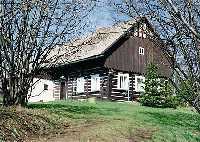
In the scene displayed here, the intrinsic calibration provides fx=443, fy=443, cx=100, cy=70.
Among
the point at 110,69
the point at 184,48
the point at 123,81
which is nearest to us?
the point at 184,48

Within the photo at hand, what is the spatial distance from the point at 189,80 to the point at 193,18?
55.9 inches

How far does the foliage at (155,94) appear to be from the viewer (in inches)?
1310

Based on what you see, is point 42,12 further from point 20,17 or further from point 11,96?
point 11,96

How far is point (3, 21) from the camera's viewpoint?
16656mm

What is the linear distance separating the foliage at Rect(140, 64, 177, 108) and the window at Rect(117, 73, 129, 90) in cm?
578

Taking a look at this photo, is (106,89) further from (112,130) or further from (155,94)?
(112,130)

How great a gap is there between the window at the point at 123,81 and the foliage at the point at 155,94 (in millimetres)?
5780

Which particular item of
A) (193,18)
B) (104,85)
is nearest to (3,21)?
(193,18)

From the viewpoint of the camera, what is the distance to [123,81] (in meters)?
40.6

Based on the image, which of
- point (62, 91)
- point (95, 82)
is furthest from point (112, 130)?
point (62, 91)

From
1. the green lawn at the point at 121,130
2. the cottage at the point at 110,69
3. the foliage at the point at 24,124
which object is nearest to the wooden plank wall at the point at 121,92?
the cottage at the point at 110,69

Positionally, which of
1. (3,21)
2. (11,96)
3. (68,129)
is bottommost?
(68,129)

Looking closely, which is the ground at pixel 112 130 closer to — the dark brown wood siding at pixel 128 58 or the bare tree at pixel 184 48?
the bare tree at pixel 184 48

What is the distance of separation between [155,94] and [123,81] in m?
7.37
